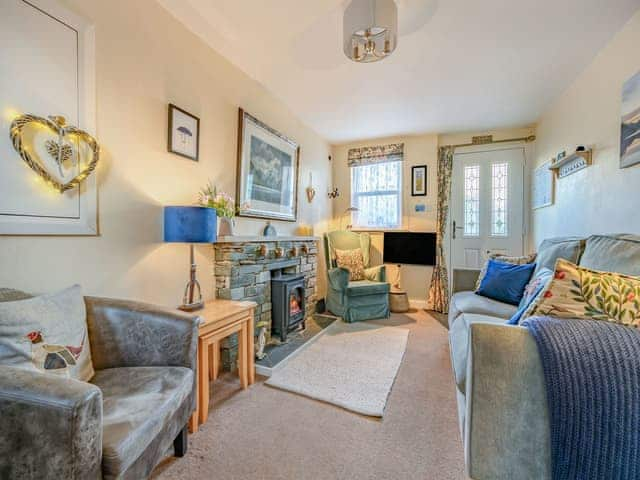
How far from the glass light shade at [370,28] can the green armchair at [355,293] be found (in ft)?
7.63

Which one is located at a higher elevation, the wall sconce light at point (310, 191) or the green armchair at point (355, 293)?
the wall sconce light at point (310, 191)

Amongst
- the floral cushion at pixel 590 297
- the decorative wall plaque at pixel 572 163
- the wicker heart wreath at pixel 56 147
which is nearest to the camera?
the floral cushion at pixel 590 297

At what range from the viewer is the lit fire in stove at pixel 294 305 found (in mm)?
2890

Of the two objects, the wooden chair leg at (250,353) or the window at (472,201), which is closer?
the wooden chair leg at (250,353)

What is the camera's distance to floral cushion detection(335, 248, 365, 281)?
12.7 feet

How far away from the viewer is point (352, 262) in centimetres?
389

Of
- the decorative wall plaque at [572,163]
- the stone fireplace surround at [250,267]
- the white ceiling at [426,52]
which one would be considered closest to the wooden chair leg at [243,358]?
the stone fireplace surround at [250,267]

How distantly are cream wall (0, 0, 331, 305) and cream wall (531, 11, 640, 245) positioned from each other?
295cm

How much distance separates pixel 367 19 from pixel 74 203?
1.88m

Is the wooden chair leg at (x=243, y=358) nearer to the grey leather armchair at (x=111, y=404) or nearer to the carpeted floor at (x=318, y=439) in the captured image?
the carpeted floor at (x=318, y=439)

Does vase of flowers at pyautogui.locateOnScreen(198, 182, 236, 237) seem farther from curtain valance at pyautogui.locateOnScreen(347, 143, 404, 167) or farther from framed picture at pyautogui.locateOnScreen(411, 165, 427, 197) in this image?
framed picture at pyautogui.locateOnScreen(411, 165, 427, 197)

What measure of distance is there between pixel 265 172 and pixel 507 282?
98.8 inches

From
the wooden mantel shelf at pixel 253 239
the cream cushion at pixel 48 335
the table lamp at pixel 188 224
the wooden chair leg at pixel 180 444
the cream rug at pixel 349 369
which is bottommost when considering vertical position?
the cream rug at pixel 349 369

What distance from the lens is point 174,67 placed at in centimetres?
193
